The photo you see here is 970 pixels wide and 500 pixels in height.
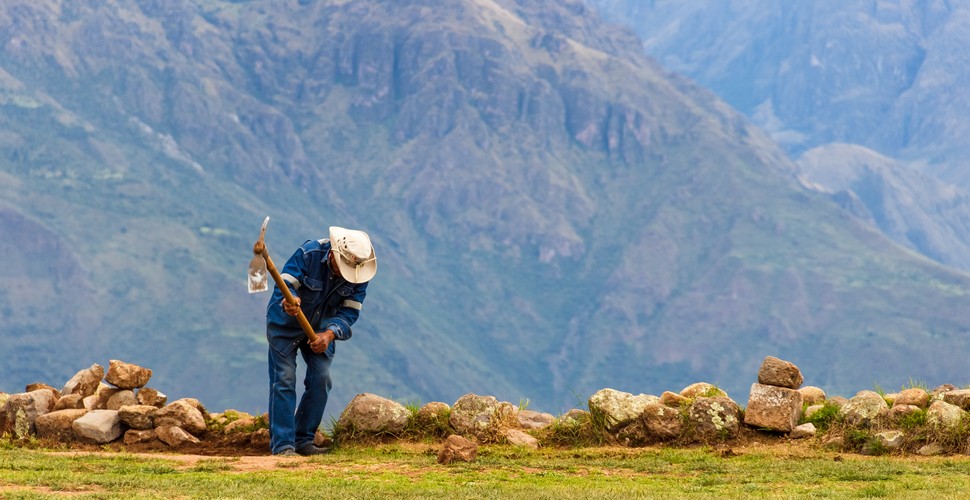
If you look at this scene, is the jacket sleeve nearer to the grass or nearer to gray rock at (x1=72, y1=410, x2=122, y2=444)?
the grass

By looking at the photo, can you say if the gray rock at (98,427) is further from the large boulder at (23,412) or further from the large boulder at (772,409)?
the large boulder at (772,409)

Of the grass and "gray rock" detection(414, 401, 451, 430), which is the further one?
"gray rock" detection(414, 401, 451, 430)

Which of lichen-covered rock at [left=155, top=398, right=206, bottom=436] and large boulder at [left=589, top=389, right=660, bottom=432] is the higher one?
large boulder at [left=589, top=389, right=660, bottom=432]

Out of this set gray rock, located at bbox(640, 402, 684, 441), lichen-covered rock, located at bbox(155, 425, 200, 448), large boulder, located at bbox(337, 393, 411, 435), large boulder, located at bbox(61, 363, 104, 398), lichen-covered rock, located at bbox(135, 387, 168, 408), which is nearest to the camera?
gray rock, located at bbox(640, 402, 684, 441)

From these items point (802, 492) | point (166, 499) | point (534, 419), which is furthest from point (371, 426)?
point (802, 492)

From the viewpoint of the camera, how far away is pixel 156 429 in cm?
2244

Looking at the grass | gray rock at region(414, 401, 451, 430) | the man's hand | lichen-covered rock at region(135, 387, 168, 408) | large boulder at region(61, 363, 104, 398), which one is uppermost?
large boulder at region(61, 363, 104, 398)

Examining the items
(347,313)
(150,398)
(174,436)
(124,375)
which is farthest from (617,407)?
(124,375)

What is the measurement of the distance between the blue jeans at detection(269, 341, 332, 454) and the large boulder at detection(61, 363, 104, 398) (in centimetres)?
491

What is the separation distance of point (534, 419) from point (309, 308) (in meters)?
4.60

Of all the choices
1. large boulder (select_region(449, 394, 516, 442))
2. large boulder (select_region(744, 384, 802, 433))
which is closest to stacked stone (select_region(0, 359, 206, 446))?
large boulder (select_region(449, 394, 516, 442))

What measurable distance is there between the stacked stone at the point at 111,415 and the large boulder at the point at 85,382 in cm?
55

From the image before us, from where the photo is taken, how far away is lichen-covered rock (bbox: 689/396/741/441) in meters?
20.9

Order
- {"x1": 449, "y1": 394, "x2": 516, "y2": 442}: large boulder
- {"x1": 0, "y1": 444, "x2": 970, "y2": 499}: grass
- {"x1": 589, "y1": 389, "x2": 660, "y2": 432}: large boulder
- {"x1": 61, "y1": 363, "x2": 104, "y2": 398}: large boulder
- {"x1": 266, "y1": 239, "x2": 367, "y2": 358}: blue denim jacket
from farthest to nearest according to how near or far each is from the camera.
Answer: {"x1": 61, "y1": 363, "x2": 104, "y2": 398}: large boulder
{"x1": 449, "y1": 394, "x2": 516, "y2": 442}: large boulder
{"x1": 589, "y1": 389, "x2": 660, "y2": 432}: large boulder
{"x1": 266, "y1": 239, "x2": 367, "y2": 358}: blue denim jacket
{"x1": 0, "y1": 444, "x2": 970, "y2": 499}: grass
